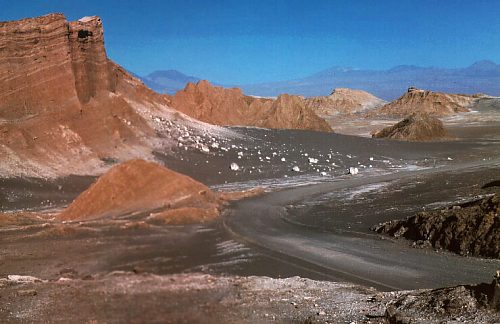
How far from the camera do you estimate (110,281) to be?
1130cm

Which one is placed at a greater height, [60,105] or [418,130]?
[60,105]

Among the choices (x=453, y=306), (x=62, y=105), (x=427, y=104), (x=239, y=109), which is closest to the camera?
(x=453, y=306)

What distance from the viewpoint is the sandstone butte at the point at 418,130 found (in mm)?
60469

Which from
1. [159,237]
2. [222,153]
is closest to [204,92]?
[222,153]

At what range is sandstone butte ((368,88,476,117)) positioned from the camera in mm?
113125

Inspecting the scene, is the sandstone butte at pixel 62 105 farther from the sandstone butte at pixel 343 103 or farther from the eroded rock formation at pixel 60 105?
the sandstone butte at pixel 343 103

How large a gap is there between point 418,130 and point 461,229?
1918 inches

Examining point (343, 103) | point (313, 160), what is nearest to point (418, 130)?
point (313, 160)

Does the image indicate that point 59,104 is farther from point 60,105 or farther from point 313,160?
point 313,160

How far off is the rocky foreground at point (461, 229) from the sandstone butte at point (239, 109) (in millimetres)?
45942

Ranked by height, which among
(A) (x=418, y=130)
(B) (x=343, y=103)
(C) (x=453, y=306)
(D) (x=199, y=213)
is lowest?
(C) (x=453, y=306)

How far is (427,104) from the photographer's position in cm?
11625

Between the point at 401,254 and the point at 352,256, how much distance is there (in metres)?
1.44

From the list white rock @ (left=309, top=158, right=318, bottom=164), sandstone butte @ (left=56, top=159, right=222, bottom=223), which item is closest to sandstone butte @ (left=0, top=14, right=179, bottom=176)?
sandstone butte @ (left=56, top=159, right=222, bottom=223)
